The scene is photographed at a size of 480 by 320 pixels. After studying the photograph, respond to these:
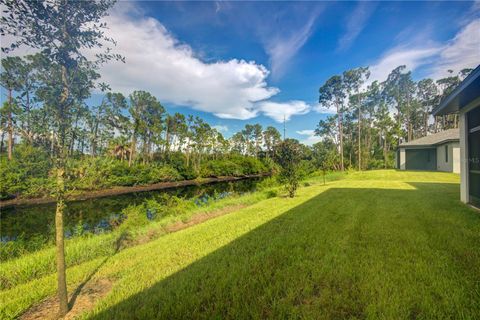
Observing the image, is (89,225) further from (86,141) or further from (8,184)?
(8,184)

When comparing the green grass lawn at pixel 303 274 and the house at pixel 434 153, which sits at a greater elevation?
the house at pixel 434 153

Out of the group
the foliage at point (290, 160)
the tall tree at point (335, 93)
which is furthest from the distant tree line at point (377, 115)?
the foliage at point (290, 160)

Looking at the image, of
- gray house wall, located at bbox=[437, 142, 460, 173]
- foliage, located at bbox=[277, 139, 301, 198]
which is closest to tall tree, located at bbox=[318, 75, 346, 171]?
gray house wall, located at bbox=[437, 142, 460, 173]

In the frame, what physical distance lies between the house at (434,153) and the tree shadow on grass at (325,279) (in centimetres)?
1571

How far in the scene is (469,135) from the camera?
5.90 m

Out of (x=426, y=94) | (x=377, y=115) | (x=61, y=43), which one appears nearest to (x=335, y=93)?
(x=377, y=115)

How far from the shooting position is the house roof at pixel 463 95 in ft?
13.9

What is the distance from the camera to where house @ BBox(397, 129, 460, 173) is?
15.2 meters

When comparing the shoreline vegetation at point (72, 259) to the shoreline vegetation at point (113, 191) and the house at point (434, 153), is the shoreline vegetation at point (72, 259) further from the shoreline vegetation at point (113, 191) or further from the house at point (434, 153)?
the house at point (434, 153)

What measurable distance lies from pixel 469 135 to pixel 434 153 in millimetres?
17143

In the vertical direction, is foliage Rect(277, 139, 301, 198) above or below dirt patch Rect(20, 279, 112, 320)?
above

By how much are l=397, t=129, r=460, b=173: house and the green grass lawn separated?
1521cm

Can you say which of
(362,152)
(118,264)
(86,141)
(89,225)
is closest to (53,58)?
(86,141)

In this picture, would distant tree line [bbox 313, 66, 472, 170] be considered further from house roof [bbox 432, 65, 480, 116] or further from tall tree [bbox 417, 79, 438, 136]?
house roof [bbox 432, 65, 480, 116]
